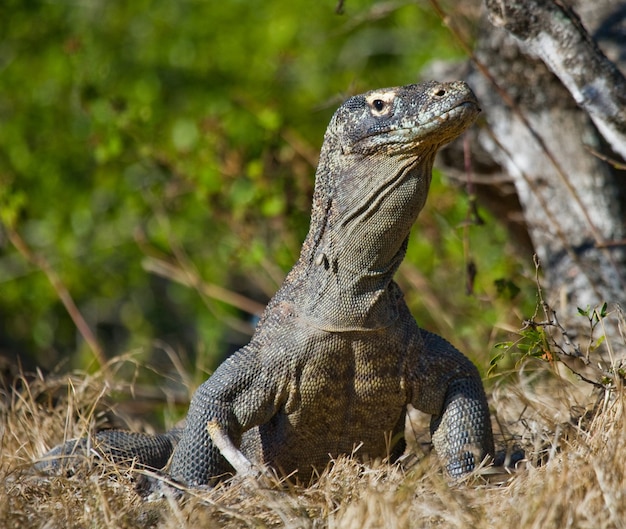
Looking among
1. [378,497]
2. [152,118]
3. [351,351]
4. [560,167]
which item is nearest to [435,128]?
[351,351]

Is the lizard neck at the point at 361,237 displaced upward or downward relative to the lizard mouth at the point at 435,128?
downward

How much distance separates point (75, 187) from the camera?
461 inches

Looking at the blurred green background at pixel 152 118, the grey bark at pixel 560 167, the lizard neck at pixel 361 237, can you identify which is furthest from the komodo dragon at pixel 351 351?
the blurred green background at pixel 152 118

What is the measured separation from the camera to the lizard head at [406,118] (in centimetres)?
352

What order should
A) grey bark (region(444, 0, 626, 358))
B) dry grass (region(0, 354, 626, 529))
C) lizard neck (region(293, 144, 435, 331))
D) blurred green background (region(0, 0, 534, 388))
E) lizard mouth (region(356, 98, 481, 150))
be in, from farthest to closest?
blurred green background (region(0, 0, 534, 388)) → grey bark (region(444, 0, 626, 358)) → lizard neck (region(293, 144, 435, 331)) → lizard mouth (region(356, 98, 481, 150)) → dry grass (region(0, 354, 626, 529))

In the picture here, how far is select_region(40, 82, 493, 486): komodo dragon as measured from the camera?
144 inches

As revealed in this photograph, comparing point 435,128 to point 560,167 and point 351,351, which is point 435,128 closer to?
point 351,351

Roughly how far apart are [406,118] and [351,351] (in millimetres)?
926

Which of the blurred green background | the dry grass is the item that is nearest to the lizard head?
the dry grass

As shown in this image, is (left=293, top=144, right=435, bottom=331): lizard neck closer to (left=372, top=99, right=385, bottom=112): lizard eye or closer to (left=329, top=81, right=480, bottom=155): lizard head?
(left=329, top=81, right=480, bottom=155): lizard head

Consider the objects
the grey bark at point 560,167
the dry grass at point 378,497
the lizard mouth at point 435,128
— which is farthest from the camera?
the grey bark at point 560,167

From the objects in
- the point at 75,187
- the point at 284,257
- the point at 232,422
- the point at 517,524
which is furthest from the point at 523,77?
the point at 75,187

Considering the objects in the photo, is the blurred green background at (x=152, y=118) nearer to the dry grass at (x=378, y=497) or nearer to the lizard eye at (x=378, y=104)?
the lizard eye at (x=378, y=104)

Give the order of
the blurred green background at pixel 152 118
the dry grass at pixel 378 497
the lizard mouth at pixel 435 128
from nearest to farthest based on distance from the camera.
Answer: the dry grass at pixel 378 497, the lizard mouth at pixel 435 128, the blurred green background at pixel 152 118
